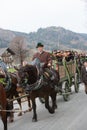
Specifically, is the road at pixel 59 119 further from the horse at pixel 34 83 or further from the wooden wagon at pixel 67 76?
the wooden wagon at pixel 67 76

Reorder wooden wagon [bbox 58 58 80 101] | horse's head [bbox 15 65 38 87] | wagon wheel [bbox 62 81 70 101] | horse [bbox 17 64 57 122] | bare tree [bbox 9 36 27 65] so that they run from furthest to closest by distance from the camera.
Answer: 1. bare tree [bbox 9 36 27 65]
2. wooden wagon [bbox 58 58 80 101]
3. wagon wheel [bbox 62 81 70 101]
4. horse [bbox 17 64 57 122]
5. horse's head [bbox 15 65 38 87]

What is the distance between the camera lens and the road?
10547mm

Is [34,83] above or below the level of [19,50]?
above

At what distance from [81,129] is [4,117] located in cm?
181

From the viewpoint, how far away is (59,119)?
1163 cm

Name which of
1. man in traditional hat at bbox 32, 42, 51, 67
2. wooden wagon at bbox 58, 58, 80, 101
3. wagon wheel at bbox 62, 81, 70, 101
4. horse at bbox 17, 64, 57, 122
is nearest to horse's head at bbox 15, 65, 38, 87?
horse at bbox 17, 64, 57, 122

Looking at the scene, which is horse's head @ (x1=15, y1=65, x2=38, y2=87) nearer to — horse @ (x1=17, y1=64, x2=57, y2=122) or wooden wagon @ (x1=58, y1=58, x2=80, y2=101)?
horse @ (x1=17, y1=64, x2=57, y2=122)

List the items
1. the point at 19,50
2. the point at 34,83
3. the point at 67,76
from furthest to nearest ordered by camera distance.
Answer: the point at 19,50
the point at 67,76
the point at 34,83

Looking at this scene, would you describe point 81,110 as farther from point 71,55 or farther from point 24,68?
point 71,55

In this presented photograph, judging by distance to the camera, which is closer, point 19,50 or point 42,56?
point 42,56

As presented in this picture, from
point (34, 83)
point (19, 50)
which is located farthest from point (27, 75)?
point (19, 50)

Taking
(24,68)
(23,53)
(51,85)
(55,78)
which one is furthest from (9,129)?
(23,53)

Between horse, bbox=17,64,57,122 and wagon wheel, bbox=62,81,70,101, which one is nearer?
horse, bbox=17,64,57,122

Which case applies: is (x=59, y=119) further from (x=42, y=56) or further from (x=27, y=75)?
(x=42, y=56)
